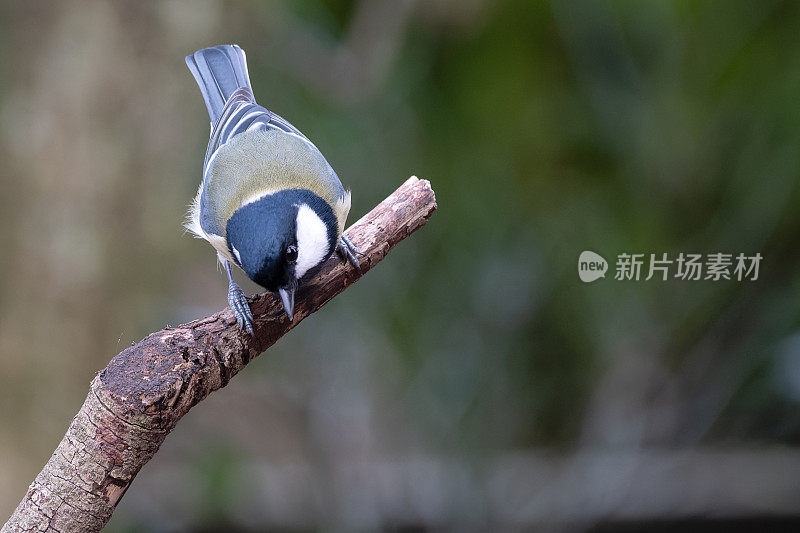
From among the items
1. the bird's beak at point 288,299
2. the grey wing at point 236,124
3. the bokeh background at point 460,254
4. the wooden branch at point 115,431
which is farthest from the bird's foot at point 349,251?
the bokeh background at point 460,254

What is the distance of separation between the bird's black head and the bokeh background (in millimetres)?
1231

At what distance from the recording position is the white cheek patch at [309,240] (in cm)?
175

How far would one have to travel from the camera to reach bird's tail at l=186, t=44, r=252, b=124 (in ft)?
8.77

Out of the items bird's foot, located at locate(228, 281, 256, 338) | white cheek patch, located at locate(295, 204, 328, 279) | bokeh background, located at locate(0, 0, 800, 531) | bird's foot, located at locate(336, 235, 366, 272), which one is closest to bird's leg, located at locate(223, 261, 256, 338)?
bird's foot, located at locate(228, 281, 256, 338)

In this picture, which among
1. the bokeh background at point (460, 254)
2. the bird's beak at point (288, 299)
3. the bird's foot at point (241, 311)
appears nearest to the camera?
the bird's foot at point (241, 311)

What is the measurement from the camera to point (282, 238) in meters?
1.75

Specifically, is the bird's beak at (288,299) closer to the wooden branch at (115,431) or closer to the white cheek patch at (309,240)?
the white cheek patch at (309,240)

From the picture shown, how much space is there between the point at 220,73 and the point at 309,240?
116 cm

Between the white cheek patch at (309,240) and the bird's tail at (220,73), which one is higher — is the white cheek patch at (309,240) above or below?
below

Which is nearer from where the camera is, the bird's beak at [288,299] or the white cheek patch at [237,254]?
the bird's beak at [288,299]

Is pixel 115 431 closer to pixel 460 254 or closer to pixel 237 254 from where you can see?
pixel 237 254

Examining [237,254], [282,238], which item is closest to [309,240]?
[282,238]

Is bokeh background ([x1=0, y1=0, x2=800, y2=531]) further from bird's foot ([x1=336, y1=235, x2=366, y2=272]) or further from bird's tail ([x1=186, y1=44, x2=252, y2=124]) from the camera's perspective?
bird's foot ([x1=336, y1=235, x2=366, y2=272])

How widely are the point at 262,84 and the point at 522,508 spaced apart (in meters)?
2.14
